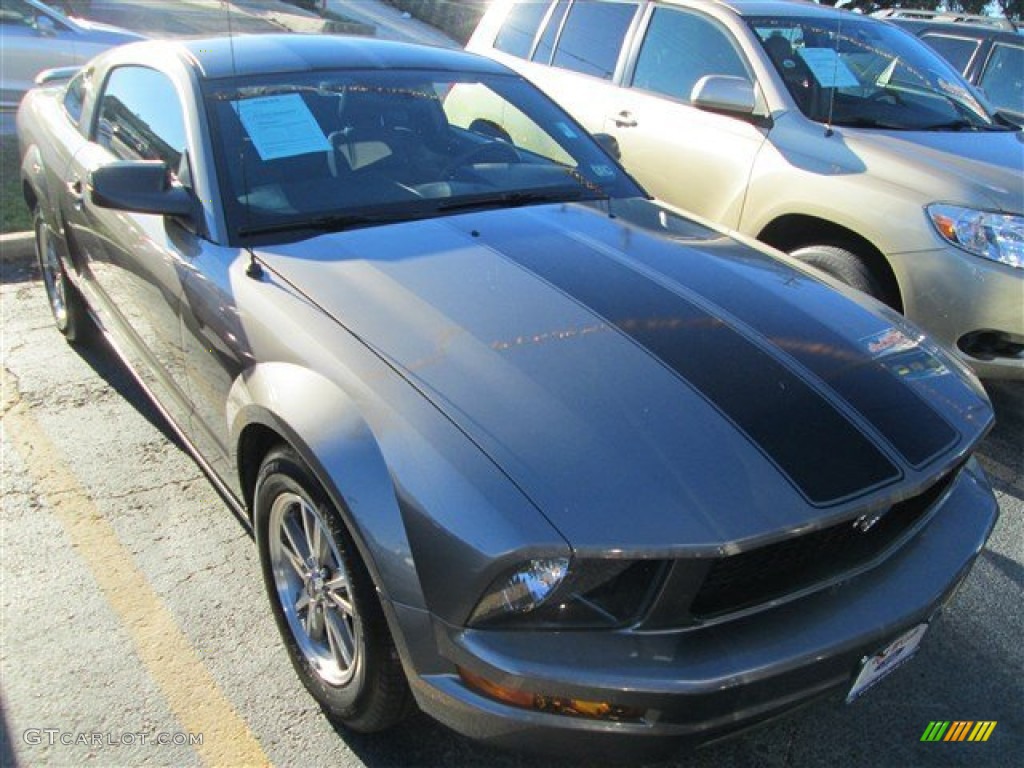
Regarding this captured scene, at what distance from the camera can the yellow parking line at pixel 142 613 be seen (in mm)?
2295

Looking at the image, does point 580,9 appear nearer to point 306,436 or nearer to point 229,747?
point 306,436

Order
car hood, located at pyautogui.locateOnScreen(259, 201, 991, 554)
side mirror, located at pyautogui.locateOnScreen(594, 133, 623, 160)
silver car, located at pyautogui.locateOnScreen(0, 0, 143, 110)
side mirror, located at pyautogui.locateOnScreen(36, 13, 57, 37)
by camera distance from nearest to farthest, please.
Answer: car hood, located at pyautogui.locateOnScreen(259, 201, 991, 554), side mirror, located at pyautogui.locateOnScreen(594, 133, 623, 160), silver car, located at pyautogui.locateOnScreen(0, 0, 143, 110), side mirror, located at pyautogui.locateOnScreen(36, 13, 57, 37)

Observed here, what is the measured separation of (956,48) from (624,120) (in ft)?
14.3

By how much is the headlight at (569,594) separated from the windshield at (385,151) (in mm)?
1447

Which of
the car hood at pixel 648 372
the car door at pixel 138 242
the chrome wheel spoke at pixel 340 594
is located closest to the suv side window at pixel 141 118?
the car door at pixel 138 242

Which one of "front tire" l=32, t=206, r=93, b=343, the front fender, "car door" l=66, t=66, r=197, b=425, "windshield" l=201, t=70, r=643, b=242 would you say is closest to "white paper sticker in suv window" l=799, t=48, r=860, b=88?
"windshield" l=201, t=70, r=643, b=242

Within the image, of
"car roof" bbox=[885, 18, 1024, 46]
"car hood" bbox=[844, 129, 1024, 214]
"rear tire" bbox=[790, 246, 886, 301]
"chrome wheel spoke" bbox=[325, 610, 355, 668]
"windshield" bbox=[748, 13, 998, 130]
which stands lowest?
"chrome wheel spoke" bbox=[325, 610, 355, 668]

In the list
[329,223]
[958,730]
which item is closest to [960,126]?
[958,730]

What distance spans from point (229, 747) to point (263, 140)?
6.03 feet

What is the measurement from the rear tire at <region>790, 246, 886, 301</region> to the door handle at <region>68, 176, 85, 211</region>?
3110mm

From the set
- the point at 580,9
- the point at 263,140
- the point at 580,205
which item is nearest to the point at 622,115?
the point at 580,9

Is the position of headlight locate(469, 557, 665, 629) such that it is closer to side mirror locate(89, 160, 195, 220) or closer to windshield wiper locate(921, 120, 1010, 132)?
side mirror locate(89, 160, 195, 220)

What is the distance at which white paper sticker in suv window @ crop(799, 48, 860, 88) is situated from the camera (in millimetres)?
4359

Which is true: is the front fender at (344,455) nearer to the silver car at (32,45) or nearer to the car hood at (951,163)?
the car hood at (951,163)
